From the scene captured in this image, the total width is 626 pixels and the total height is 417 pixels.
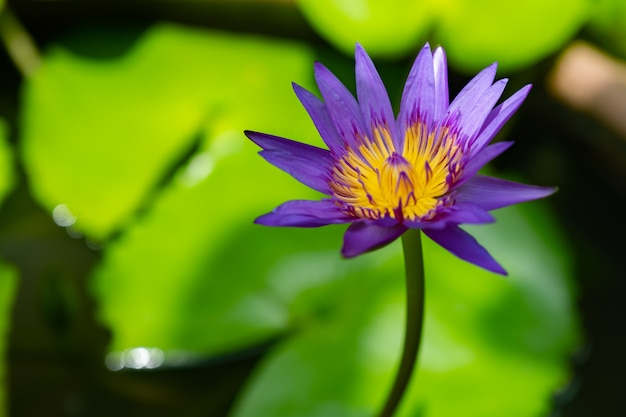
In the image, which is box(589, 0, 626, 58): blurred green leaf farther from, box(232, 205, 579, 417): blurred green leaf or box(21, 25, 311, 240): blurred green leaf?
box(21, 25, 311, 240): blurred green leaf

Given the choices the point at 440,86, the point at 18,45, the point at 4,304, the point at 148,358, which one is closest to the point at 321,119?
the point at 440,86

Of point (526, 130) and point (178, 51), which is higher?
point (178, 51)

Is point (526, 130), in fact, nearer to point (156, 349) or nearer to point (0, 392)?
point (156, 349)

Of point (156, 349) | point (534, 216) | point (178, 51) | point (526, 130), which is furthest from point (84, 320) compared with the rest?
point (526, 130)

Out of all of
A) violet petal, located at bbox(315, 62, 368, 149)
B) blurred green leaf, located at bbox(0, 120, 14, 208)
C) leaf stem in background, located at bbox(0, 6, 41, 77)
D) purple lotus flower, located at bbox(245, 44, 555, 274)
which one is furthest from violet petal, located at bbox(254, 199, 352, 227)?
leaf stem in background, located at bbox(0, 6, 41, 77)

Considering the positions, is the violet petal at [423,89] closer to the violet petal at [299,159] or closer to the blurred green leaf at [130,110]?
the violet petal at [299,159]

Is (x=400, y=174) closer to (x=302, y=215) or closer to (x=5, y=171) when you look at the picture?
(x=302, y=215)
